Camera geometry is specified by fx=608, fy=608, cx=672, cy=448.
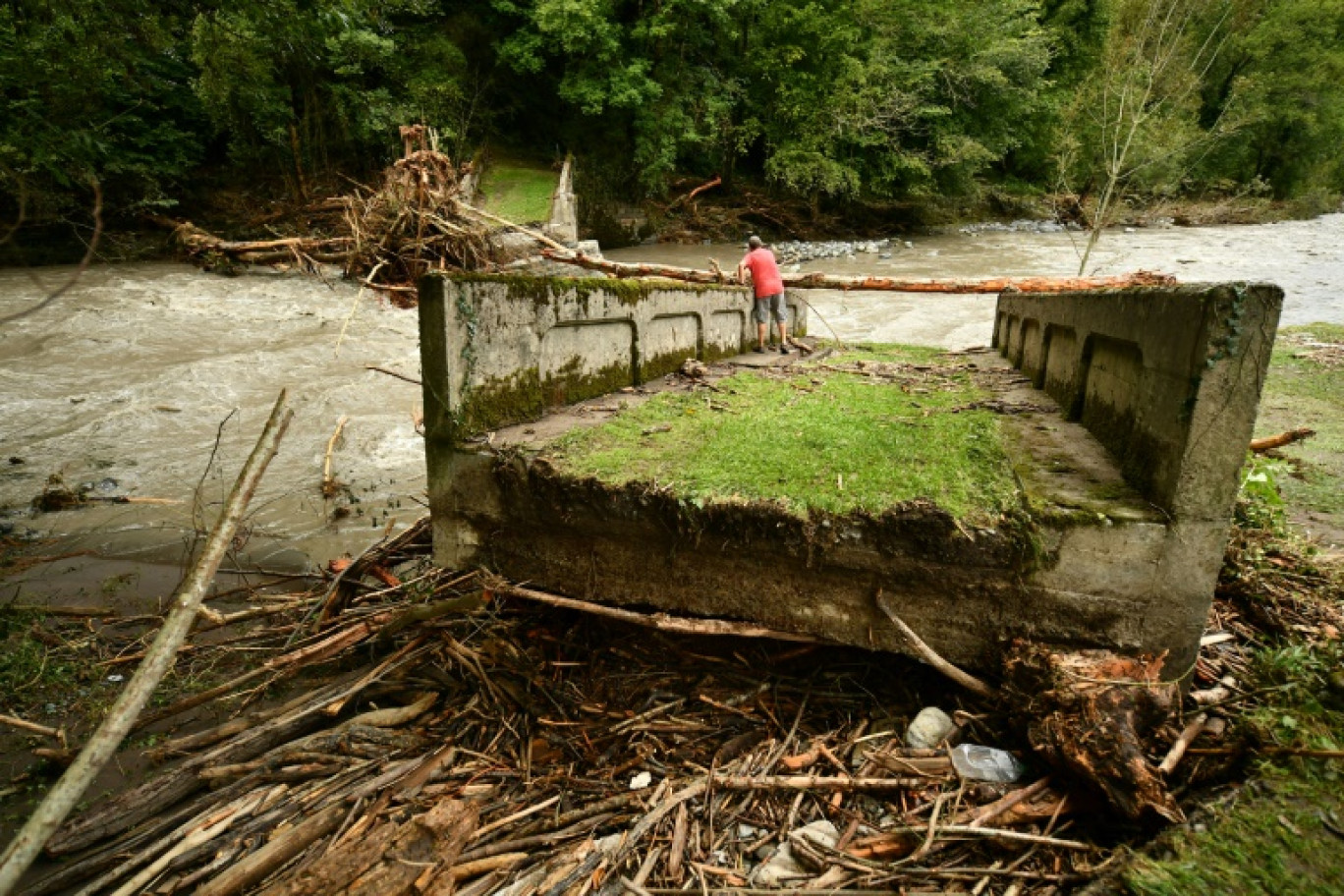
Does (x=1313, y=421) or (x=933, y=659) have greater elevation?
(x=1313, y=421)

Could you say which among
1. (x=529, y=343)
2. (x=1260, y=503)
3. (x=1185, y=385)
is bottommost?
(x=1260, y=503)

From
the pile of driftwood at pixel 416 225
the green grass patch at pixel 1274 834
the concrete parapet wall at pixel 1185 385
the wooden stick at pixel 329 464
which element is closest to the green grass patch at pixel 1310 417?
the concrete parapet wall at pixel 1185 385

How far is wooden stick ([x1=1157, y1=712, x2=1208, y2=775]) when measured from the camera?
2.13m

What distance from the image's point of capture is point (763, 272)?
8.27 meters

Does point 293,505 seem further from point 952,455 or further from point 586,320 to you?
point 952,455

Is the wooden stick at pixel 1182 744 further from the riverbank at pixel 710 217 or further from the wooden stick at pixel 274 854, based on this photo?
the riverbank at pixel 710 217

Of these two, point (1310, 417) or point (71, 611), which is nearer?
point (71, 611)

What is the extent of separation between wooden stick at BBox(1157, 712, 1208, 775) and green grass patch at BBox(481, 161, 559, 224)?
42.7 ft

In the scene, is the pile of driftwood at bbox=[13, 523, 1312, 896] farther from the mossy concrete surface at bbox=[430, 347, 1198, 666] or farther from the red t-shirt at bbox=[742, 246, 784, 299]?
the red t-shirt at bbox=[742, 246, 784, 299]

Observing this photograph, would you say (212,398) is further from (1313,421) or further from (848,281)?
(1313,421)

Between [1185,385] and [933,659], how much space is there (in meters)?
1.44

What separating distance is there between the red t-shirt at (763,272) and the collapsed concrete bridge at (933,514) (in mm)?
4580

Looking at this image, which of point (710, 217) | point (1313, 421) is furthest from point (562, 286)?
point (710, 217)

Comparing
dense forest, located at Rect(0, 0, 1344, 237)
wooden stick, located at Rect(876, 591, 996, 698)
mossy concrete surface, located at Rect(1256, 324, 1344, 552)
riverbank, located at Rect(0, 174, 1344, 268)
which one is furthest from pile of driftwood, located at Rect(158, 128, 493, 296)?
mossy concrete surface, located at Rect(1256, 324, 1344, 552)
